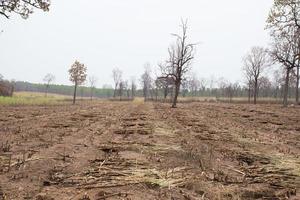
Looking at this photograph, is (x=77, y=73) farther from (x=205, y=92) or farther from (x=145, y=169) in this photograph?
(x=205, y=92)

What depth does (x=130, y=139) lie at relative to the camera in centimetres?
1255

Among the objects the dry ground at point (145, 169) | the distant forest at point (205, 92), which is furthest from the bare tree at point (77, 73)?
the dry ground at point (145, 169)

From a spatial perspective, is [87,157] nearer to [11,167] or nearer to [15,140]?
[11,167]

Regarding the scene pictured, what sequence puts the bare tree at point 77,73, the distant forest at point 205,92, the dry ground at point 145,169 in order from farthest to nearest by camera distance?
1. the distant forest at point 205,92
2. the bare tree at point 77,73
3. the dry ground at point 145,169

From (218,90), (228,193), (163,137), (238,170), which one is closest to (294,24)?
(163,137)

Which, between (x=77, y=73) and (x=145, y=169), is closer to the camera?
(x=145, y=169)

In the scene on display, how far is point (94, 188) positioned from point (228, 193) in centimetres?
239

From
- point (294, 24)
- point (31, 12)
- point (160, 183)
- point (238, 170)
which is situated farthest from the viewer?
point (294, 24)

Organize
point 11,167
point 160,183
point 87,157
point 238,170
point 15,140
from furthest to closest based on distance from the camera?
point 15,140 < point 87,157 < point 238,170 < point 11,167 < point 160,183

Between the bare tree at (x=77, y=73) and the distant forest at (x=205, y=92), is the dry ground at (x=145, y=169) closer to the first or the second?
the bare tree at (x=77, y=73)

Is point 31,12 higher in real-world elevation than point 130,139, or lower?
higher

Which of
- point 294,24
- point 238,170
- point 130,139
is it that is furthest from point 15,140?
point 294,24

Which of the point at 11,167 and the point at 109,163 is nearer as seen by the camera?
the point at 11,167

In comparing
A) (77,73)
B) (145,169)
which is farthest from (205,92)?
(145,169)
